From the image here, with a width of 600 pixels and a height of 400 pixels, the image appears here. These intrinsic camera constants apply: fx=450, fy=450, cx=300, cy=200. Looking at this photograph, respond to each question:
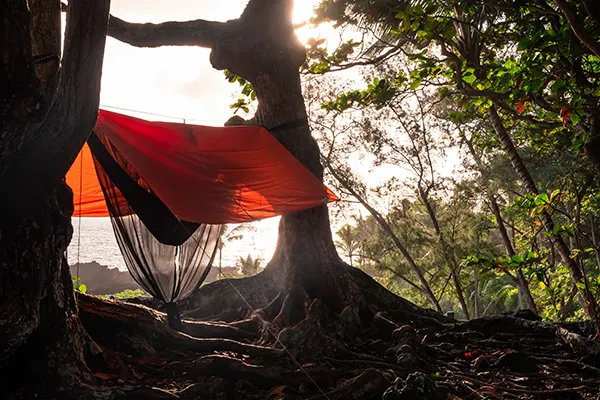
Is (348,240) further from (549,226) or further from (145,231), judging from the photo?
(145,231)

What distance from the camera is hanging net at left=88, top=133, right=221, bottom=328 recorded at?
3.27m

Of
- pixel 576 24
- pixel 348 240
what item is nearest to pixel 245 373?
pixel 576 24

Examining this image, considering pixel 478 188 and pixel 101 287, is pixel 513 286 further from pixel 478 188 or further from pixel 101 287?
pixel 101 287

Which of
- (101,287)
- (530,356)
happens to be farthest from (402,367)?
(101,287)

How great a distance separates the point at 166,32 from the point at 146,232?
6.93ft

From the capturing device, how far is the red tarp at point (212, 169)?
3.19 metres

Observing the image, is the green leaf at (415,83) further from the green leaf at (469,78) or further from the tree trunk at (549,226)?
the tree trunk at (549,226)

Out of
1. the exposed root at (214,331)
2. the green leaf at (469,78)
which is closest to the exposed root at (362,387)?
the exposed root at (214,331)

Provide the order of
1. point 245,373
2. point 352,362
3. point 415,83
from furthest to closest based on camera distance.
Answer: point 415,83, point 352,362, point 245,373

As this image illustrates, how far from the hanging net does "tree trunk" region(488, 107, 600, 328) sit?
2.57 metres

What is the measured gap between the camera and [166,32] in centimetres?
436

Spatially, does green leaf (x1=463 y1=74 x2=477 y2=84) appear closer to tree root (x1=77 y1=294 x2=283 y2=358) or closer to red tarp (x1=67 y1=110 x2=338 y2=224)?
red tarp (x1=67 y1=110 x2=338 y2=224)

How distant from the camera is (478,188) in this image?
11.2 meters

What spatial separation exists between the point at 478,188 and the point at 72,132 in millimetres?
10637
